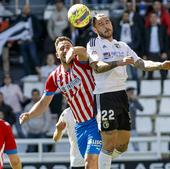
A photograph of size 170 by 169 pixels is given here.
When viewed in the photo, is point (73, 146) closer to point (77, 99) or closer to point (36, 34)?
point (77, 99)

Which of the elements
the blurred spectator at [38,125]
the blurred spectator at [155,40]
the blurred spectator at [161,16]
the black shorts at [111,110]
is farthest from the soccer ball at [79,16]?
the blurred spectator at [161,16]

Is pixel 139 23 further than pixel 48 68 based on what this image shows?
Yes

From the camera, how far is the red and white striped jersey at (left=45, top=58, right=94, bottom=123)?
11.3 meters

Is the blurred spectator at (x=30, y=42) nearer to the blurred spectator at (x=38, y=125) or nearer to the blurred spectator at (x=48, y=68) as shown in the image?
the blurred spectator at (x=48, y=68)

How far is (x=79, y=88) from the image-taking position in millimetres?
11398

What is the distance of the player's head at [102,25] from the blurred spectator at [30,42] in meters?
8.43

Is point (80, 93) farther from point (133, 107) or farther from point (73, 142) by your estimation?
point (133, 107)

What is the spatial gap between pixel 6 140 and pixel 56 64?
31.2 feet

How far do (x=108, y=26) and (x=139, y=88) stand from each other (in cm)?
836

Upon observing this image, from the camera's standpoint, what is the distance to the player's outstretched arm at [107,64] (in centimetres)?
1016

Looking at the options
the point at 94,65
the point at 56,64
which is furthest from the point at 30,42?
the point at 94,65

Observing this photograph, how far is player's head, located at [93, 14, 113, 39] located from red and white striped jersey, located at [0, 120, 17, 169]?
1.99m

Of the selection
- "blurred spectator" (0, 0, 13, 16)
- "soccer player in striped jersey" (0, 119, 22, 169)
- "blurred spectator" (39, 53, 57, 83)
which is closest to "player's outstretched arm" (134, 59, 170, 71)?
"soccer player in striped jersey" (0, 119, 22, 169)

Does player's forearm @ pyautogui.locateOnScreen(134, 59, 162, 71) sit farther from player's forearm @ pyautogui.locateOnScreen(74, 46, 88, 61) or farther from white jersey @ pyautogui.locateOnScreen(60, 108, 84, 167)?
white jersey @ pyautogui.locateOnScreen(60, 108, 84, 167)
